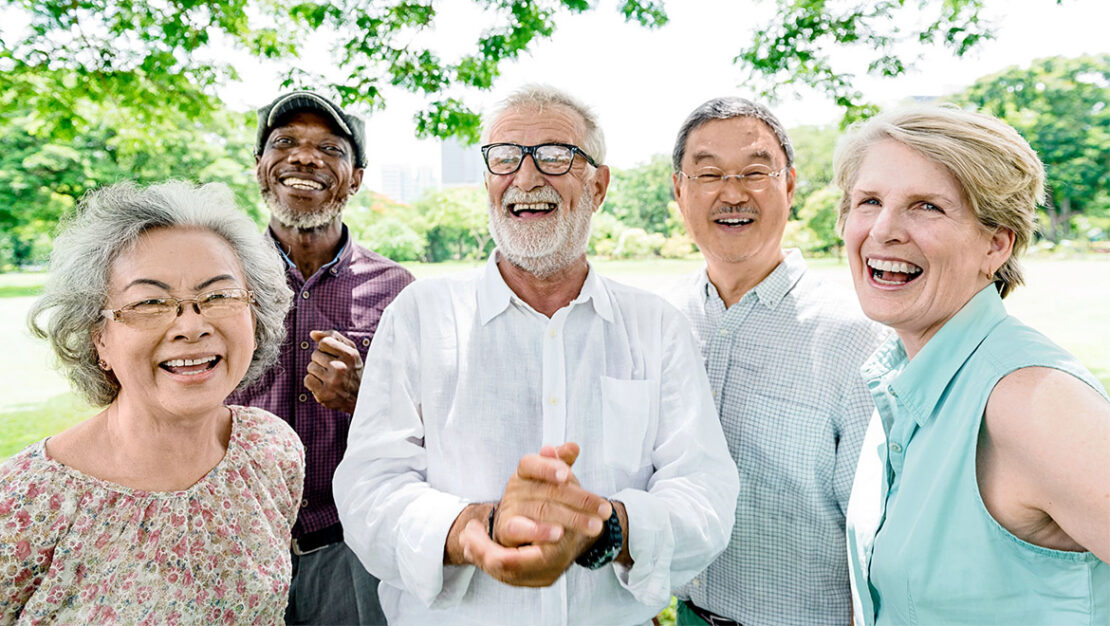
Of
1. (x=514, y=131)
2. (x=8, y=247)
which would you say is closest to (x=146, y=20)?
(x=514, y=131)

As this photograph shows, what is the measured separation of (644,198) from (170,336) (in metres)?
35.9

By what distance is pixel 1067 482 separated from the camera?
1.25 m

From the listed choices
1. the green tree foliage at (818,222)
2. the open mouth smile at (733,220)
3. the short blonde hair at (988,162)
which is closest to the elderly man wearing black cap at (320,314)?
the open mouth smile at (733,220)

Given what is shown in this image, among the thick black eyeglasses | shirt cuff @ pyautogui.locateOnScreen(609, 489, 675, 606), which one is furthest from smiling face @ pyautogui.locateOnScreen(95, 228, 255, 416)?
shirt cuff @ pyautogui.locateOnScreen(609, 489, 675, 606)

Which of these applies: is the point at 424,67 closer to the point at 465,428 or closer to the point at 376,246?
the point at 465,428

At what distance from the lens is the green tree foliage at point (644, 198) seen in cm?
3600

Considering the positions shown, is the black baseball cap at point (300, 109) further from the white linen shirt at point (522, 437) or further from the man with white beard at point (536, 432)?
the white linen shirt at point (522, 437)

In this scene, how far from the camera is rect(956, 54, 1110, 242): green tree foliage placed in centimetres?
3759

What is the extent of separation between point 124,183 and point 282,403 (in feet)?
3.63

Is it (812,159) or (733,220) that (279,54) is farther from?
(812,159)

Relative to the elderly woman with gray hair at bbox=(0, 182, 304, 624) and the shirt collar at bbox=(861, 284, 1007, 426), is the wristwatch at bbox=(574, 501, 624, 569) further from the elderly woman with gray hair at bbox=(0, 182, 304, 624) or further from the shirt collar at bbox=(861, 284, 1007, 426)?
the elderly woman with gray hair at bbox=(0, 182, 304, 624)

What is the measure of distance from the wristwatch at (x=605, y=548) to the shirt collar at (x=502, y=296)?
740 millimetres

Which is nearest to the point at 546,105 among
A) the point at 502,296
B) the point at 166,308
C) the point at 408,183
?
the point at 502,296

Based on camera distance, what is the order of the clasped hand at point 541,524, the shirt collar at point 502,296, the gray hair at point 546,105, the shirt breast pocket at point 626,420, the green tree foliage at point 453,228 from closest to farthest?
the clasped hand at point 541,524, the shirt breast pocket at point 626,420, the shirt collar at point 502,296, the gray hair at point 546,105, the green tree foliage at point 453,228
